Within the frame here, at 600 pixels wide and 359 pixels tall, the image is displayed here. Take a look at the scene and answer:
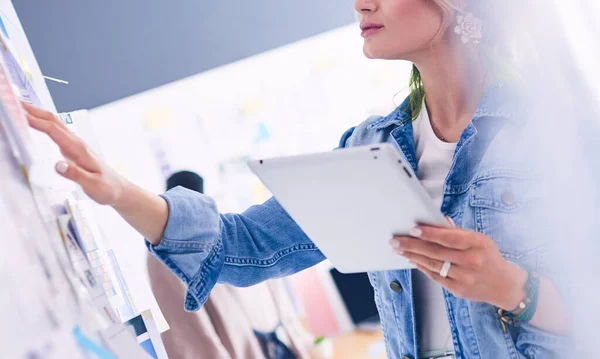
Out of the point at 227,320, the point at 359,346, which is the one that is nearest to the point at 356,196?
the point at 227,320

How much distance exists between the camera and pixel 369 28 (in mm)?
944

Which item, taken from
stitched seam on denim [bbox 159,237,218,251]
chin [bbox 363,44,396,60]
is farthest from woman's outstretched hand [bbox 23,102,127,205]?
chin [bbox 363,44,396,60]

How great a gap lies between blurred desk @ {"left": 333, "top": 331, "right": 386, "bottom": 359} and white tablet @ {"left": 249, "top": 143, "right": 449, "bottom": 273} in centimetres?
191

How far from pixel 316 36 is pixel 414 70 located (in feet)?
4.61

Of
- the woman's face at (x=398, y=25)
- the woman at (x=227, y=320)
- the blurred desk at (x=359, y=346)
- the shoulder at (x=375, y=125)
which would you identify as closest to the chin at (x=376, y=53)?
the woman's face at (x=398, y=25)

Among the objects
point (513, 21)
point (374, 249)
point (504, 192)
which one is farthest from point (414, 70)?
point (374, 249)

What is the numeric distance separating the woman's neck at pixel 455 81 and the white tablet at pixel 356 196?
30cm

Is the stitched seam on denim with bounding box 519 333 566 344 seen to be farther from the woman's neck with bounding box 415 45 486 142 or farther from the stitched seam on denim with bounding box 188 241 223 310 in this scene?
the stitched seam on denim with bounding box 188 241 223 310

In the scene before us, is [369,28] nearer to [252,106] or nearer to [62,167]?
[62,167]

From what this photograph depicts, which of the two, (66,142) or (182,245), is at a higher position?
(66,142)

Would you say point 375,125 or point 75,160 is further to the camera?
point 375,125

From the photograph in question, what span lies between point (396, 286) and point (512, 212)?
0.77ft

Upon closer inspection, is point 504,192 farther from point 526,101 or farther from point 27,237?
point 27,237

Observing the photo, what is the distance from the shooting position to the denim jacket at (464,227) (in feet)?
2.64
